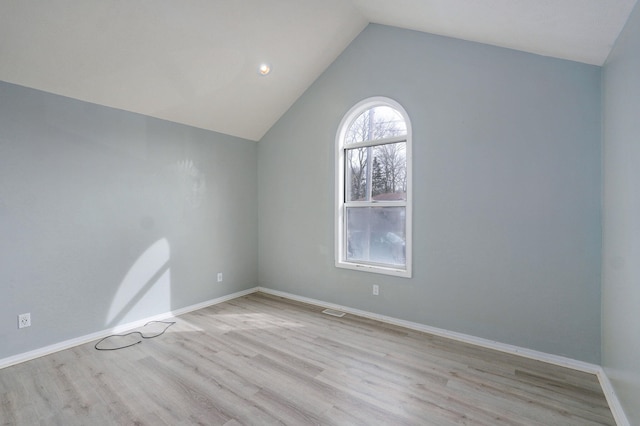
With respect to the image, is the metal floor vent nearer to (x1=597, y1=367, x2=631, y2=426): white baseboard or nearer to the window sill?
the window sill

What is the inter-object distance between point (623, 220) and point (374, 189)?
211 cm

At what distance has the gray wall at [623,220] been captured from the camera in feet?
5.15

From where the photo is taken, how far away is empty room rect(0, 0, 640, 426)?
191cm

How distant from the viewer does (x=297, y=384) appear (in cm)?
212

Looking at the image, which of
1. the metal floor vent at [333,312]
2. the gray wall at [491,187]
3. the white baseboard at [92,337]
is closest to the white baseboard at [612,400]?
the gray wall at [491,187]

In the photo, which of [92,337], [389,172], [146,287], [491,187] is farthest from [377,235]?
[92,337]

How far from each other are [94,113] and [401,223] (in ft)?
10.8

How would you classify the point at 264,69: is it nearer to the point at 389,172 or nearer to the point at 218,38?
the point at 218,38

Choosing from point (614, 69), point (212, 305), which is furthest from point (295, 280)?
point (614, 69)

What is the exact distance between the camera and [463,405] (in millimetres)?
1886

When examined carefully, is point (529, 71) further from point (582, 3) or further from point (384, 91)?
point (384, 91)

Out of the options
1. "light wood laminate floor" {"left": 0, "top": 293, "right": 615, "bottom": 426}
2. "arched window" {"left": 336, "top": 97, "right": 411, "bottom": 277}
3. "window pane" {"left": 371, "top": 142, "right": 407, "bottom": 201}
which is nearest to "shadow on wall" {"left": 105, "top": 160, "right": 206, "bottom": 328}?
"light wood laminate floor" {"left": 0, "top": 293, "right": 615, "bottom": 426}

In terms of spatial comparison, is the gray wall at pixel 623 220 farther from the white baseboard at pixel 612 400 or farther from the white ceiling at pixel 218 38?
the white ceiling at pixel 218 38

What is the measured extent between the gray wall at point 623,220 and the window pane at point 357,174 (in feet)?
6.87
